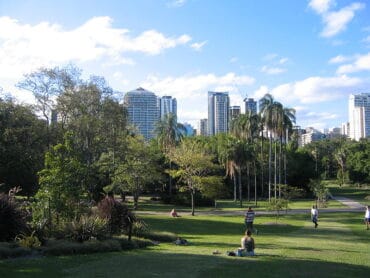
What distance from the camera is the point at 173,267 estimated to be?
13.5 m

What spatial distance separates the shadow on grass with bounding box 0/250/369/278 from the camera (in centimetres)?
1251

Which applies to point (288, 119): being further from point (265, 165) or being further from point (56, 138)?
point (56, 138)

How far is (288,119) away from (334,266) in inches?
2316

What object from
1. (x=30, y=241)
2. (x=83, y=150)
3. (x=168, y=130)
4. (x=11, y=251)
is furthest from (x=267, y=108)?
(x=11, y=251)

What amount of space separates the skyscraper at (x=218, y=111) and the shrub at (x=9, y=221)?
5991 inches

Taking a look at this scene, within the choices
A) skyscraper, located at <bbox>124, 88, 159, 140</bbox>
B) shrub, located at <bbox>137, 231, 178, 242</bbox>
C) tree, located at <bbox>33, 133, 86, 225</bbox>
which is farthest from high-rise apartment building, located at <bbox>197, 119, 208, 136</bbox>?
tree, located at <bbox>33, 133, 86, 225</bbox>

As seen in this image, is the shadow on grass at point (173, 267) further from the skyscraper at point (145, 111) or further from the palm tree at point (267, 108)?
the skyscraper at point (145, 111)

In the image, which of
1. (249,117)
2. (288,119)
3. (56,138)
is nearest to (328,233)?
(56,138)

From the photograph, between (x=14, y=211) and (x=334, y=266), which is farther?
(x=14, y=211)

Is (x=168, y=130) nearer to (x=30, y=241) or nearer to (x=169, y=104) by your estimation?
(x=169, y=104)

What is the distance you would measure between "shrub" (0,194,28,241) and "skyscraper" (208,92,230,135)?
15216 cm

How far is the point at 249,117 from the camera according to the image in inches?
3083

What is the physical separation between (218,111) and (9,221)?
6175 inches

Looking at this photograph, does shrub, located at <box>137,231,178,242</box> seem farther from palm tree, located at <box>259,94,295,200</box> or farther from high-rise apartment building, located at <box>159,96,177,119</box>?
→ high-rise apartment building, located at <box>159,96,177,119</box>
